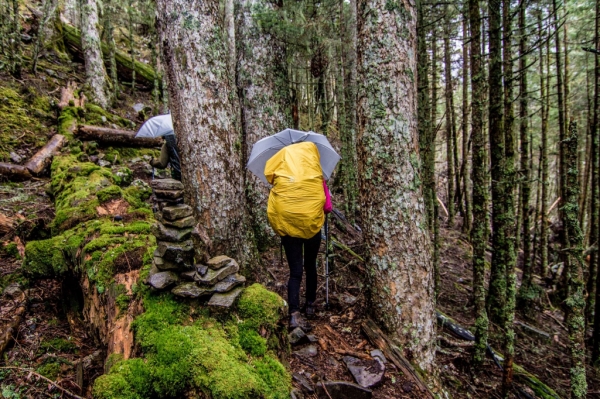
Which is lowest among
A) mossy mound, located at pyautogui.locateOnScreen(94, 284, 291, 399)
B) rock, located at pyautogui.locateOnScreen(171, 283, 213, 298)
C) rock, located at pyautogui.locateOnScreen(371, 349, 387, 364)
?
rock, located at pyautogui.locateOnScreen(371, 349, 387, 364)

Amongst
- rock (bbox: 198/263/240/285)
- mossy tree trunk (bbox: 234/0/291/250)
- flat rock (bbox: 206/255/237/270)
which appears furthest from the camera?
mossy tree trunk (bbox: 234/0/291/250)

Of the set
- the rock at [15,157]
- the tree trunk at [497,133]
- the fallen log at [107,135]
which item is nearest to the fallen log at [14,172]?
the rock at [15,157]

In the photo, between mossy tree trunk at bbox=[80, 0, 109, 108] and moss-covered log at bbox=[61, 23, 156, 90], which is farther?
moss-covered log at bbox=[61, 23, 156, 90]

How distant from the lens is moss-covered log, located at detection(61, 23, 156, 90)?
14539mm

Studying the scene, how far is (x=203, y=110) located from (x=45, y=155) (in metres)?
6.33

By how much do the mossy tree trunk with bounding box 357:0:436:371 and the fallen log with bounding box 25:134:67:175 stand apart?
7.80 meters

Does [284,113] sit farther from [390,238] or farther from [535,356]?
[535,356]

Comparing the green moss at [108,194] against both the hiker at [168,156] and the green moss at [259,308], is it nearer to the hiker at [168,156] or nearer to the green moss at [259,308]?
the hiker at [168,156]

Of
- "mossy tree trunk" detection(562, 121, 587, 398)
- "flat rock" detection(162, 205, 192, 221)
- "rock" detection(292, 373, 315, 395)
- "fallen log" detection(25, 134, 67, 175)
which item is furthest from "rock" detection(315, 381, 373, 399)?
"fallen log" detection(25, 134, 67, 175)

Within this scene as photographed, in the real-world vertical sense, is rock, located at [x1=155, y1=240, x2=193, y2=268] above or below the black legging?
above

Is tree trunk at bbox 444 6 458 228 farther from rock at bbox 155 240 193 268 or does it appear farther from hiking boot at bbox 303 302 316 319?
rock at bbox 155 240 193 268

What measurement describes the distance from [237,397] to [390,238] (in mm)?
2318

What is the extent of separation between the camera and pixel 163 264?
3223 millimetres

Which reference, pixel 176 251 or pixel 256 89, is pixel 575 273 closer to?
pixel 176 251
